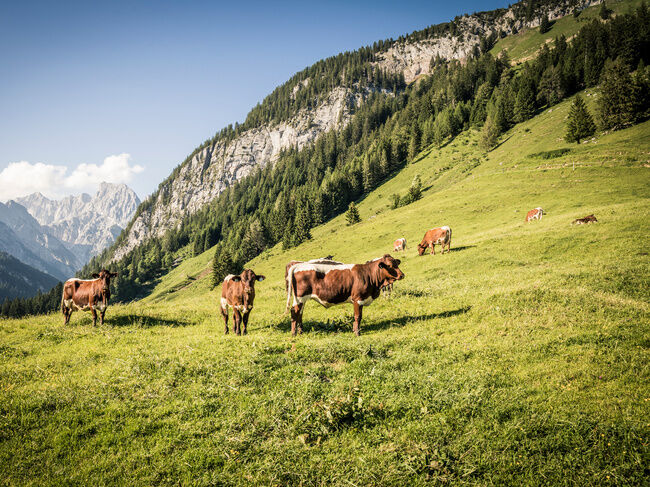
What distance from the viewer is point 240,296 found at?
1202 cm

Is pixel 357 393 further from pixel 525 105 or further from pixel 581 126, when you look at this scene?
pixel 525 105

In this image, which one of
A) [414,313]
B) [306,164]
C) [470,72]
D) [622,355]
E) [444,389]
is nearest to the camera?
[444,389]

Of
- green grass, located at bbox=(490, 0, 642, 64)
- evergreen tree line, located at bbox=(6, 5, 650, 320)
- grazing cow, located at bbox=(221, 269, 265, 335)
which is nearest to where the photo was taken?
grazing cow, located at bbox=(221, 269, 265, 335)

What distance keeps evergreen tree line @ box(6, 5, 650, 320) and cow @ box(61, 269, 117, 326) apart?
59566mm

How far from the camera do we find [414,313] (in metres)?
12.7

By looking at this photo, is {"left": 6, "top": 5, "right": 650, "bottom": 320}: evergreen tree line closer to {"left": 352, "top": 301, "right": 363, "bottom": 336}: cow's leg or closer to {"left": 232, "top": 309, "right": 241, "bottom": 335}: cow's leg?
{"left": 232, "top": 309, "right": 241, "bottom": 335}: cow's leg

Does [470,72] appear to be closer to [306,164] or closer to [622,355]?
[306,164]

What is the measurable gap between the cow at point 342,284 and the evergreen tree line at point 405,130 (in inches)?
2594

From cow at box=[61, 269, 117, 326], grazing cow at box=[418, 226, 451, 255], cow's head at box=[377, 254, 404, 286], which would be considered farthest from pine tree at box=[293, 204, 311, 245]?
cow's head at box=[377, 254, 404, 286]

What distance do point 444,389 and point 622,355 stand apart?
4.92m

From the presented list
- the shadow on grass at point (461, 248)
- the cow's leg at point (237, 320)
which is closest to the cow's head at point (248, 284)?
the cow's leg at point (237, 320)

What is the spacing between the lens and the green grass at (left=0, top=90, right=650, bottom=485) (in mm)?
4801

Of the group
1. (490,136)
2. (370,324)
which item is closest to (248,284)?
(370,324)

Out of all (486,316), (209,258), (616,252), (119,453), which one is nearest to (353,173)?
(209,258)
